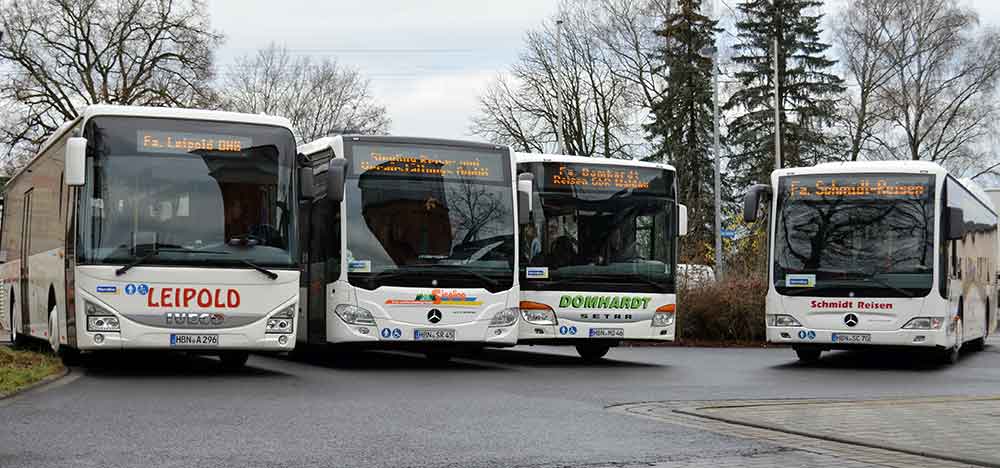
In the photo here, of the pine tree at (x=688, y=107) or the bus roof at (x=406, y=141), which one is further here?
Answer: the pine tree at (x=688, y=107)

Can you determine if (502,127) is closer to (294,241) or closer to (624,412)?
(294,241)

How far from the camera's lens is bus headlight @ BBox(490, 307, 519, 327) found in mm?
18547

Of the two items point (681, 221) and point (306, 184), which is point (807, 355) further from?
point (306, 184)

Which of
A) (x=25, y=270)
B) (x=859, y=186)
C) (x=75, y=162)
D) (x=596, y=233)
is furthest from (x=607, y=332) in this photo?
(x=25, y=270)

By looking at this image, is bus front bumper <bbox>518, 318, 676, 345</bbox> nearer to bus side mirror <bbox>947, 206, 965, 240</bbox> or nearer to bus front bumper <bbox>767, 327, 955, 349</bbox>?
bus front bumper <bbox>767, 327, 955, 349</bbox>

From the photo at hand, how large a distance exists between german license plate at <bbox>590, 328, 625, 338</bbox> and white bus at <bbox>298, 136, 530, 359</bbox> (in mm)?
1669

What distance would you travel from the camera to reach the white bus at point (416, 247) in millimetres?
18031

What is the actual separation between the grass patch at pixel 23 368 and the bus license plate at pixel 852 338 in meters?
10.4

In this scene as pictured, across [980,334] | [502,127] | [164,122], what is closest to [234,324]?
[164,122]

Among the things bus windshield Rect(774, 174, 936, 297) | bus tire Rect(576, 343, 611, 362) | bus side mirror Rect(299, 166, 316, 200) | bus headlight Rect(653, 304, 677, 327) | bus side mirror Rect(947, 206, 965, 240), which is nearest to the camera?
bus side mirror Rect(299, 166, 316, 200)

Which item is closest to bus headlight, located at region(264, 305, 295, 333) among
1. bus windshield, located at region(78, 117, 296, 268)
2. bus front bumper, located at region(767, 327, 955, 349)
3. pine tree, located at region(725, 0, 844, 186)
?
bus windshield, located at region(78, 117, 296, 268)

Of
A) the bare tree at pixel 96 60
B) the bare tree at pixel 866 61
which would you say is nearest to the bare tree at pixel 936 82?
the bare tree at pixel 866 61

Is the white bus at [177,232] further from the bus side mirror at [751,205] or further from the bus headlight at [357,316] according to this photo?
the bus side mirror at [751,205]

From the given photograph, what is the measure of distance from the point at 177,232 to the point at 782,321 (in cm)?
897
